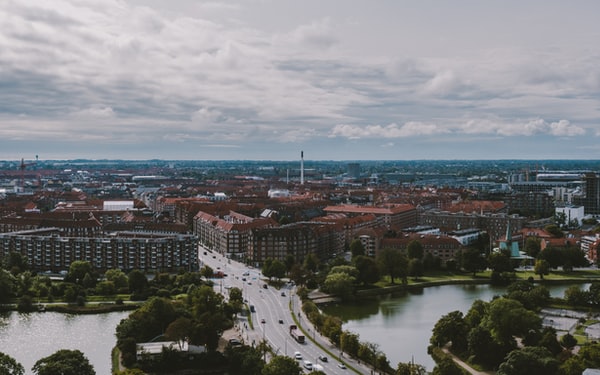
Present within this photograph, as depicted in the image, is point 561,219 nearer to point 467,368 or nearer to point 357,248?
point 357,248

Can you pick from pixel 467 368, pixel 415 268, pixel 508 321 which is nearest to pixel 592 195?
pixel 415 268

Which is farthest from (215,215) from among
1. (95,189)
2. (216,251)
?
(95,189)

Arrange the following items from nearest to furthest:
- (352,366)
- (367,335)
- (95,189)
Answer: (352,366)
(367,335)
(95,189)

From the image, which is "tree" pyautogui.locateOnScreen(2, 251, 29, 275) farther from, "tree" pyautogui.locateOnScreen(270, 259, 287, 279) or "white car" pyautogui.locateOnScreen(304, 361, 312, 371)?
"white car" pyautogui.locateOnScreen(304, 361, 312, 371)

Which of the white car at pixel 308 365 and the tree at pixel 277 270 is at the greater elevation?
the tree at pixel 277 270

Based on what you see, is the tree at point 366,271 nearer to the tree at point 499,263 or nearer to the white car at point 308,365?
the tree at point 499,263

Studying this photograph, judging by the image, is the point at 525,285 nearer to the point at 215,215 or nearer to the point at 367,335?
the point at 367,335

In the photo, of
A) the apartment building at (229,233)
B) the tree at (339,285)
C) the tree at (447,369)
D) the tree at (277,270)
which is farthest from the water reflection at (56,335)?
the apartment building at (229,233)
